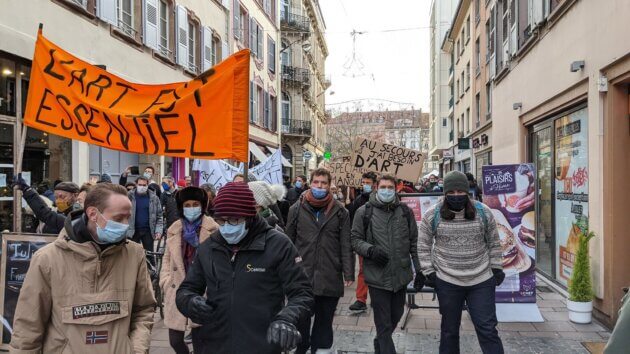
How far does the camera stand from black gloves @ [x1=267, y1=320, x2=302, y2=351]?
261 cm

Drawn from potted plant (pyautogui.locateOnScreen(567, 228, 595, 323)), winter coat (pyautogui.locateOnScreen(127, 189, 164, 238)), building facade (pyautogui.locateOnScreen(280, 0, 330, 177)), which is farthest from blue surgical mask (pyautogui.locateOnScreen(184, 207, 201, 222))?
building facade (pyautogui.locateOnScreen(280, 0, 330, 177))

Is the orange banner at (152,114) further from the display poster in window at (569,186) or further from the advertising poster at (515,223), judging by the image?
the display poster in window at (569,186)

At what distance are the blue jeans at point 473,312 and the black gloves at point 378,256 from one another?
1.75ft

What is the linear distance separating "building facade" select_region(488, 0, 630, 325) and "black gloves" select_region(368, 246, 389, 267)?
345 centimetres

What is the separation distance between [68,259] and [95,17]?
424 inches

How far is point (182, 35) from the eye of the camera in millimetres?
16844

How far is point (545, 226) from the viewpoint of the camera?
32.4 feet

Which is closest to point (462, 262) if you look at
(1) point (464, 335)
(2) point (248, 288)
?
(1) point (464, 335)

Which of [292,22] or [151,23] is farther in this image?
[292,22]

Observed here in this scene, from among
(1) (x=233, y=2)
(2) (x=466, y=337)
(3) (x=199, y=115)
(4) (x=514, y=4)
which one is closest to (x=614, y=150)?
(2) (x=466, y=337)

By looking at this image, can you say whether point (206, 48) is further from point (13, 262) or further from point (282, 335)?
point (282, 335)

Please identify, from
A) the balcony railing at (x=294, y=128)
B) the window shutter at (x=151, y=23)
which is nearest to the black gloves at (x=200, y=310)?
the window shutter at (x=151, y=23)

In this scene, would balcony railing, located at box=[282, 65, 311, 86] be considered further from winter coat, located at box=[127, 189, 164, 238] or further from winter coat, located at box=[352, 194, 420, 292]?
winter coat, located at box=[352, 194, 420, 292]

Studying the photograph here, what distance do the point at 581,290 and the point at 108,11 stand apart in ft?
37.5
